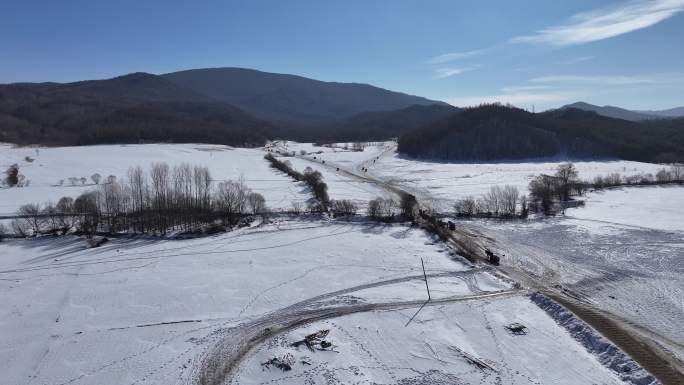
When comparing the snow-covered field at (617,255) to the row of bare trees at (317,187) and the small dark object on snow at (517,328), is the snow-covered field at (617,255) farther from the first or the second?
the row of bare trees at (317,187)

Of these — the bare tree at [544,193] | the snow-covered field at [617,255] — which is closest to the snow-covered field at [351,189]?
the bare tree at [544,193]

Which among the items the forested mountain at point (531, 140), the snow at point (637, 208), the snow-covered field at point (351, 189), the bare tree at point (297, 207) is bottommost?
the snow at point (637, 208)

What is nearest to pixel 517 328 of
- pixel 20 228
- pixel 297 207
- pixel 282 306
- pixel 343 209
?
pixel 282 306

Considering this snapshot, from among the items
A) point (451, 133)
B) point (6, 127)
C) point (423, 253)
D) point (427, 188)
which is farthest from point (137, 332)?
point (6, 127)

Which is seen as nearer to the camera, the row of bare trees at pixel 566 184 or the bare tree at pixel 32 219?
the bare tree at pixel 32 219

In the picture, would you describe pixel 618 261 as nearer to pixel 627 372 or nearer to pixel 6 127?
pixel 627 372

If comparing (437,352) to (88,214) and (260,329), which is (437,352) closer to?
Result: (260,329)
